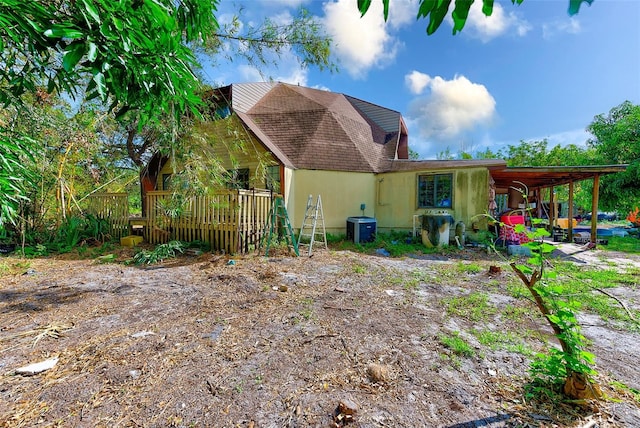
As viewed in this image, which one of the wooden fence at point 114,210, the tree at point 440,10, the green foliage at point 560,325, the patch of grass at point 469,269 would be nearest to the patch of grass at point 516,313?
the green foliage at point 560,325

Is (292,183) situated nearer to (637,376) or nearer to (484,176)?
(484,176)

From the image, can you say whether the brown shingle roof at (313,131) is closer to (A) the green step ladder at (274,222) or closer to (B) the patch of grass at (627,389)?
(A) the green step ladder at (274,222)

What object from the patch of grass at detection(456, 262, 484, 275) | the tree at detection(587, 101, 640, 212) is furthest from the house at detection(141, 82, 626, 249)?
the tree at detection(587, 101, 640, 212)

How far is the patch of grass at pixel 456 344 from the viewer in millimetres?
2559

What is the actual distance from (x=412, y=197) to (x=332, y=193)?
3.22 m

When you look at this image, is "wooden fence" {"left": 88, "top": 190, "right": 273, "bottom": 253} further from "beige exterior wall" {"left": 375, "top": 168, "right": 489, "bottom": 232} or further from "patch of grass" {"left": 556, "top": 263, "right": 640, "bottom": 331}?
"patch of grass" {"left": 556, "top": 263, "right": 640, "bottom": 331}

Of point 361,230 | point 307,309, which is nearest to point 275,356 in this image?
point 307,309

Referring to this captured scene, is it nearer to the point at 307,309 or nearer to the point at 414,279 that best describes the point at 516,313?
the point at 414,279

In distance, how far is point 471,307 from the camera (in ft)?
12.7

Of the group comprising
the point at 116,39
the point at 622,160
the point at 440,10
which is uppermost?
the point at 622,160

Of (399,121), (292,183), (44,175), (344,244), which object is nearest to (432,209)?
(344,244)

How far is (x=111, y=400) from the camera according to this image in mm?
1861

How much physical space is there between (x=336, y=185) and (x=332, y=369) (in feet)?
28.9

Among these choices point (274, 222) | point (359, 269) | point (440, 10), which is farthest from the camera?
point (274, 222)
